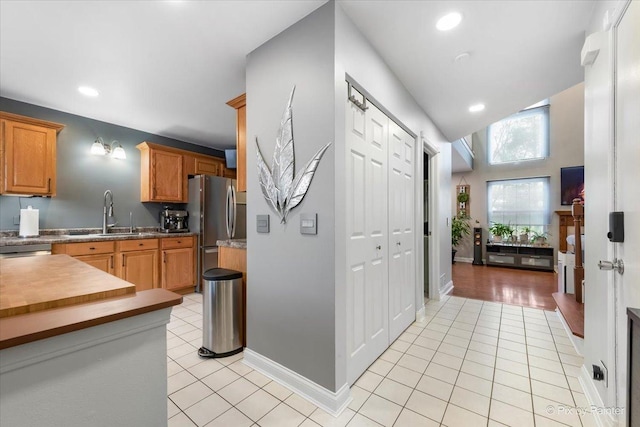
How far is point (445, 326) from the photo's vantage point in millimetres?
2773

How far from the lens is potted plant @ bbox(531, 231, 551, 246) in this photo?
19.8 ft

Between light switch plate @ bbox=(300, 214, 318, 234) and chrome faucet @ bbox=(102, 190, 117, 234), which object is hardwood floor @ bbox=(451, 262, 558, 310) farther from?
chrome faucet @ bbox=(102, 190, 117, 234)

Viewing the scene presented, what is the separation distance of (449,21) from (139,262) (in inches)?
161

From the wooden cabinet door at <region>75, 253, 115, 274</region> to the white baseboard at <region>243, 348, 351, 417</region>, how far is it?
2327mm

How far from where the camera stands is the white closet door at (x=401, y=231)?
7.80 feet

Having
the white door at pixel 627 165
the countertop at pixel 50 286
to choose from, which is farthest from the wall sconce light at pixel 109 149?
the white door at pixel 627 165

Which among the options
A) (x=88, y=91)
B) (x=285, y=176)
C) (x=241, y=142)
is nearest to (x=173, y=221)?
(x=88, y=91)

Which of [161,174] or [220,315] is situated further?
[161,174]

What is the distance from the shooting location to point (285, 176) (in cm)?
180

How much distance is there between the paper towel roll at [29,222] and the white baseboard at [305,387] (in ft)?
9.79

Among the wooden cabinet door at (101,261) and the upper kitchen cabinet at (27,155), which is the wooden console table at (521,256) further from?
the upper kitchen cabinet at (27,155)

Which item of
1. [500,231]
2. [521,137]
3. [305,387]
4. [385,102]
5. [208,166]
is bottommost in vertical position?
[305,387]

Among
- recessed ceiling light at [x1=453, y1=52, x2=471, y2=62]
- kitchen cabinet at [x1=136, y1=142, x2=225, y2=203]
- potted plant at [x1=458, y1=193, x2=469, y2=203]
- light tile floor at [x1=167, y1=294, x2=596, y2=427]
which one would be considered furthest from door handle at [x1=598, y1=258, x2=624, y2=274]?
potted plant at [x1=458, y1=193, x2=469, y2=203]

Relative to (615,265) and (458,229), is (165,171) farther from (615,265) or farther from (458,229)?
(458,229)
